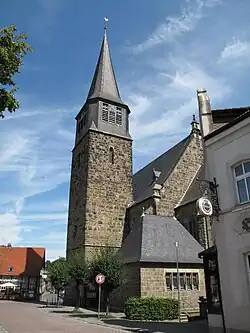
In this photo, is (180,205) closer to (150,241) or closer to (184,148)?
(184,148)

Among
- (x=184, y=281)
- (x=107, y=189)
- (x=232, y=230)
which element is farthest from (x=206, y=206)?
(x=107, y=189)

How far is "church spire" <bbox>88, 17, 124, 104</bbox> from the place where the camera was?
3816cm

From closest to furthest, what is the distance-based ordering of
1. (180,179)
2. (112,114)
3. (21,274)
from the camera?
(180,179) < (112,114) < (21,274)

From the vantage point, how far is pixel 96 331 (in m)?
13.1

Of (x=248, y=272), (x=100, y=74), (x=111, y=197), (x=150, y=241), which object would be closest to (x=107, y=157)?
(x=111, y=197)

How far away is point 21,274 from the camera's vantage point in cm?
4728

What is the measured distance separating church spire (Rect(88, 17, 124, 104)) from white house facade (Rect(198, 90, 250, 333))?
26.4 m

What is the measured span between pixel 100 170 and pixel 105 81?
11.2 metres

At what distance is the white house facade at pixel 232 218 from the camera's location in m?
10.8

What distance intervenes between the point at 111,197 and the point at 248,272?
24399mm

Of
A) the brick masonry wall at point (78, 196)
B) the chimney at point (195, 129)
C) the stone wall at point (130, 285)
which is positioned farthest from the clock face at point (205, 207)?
the chimney at point (195, 129)

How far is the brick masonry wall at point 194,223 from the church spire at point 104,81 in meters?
14.8

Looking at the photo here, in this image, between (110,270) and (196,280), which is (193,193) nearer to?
(196,280)

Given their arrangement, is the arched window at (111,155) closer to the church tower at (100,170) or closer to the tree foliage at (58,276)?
the church tower at (100,170)
